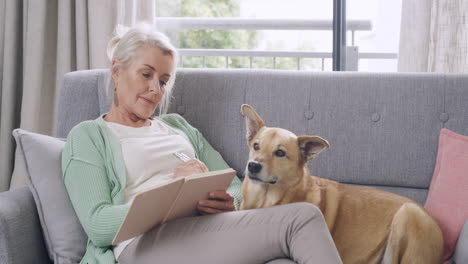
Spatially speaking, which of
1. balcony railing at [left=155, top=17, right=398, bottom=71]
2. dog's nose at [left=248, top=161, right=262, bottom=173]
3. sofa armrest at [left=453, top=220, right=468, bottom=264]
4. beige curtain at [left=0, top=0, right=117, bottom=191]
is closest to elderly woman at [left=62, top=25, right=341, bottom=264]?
dog's nose at [left=248, top=161, right=262, bottom=173]

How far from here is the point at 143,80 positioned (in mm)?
1770

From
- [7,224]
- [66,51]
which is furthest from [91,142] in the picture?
[66,51]

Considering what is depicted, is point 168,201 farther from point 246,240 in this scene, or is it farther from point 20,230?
point 20,230

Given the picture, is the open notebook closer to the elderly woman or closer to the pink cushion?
the elderly woman

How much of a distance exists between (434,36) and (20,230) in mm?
2107

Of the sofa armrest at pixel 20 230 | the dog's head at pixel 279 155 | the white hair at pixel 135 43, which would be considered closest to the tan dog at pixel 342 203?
the dog's head at pixel 279 155

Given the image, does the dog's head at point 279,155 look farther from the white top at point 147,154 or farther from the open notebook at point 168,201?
the white top at point 147,154

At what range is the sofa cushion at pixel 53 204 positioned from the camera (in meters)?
1.60

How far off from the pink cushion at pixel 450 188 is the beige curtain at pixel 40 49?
193 cm

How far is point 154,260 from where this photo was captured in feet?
4.65

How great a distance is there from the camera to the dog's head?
63.9 inches

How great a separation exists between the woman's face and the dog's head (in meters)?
0.32

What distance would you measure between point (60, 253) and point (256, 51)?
2.10 meters

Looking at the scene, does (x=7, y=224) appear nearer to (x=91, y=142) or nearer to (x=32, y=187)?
(x=32, y=187)
